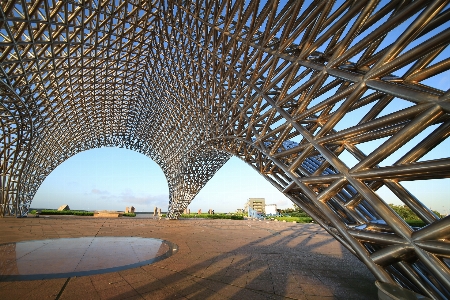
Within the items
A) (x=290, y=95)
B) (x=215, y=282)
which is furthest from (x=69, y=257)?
(x=290, y=95)

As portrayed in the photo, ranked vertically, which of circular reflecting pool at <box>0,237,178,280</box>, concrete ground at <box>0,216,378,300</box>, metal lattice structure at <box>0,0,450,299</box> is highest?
metal lattice structure at <box>0,0,450,299</box>

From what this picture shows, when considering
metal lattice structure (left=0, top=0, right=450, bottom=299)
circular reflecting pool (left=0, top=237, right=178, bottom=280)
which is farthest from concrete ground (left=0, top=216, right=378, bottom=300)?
metal lattice structure (left=0, top=0, right=450, bottom=299)

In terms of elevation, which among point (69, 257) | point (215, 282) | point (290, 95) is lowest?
point (215, 282)

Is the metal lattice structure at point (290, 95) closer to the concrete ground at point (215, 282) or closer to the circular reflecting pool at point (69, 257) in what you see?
the concrete ground at point (215, 282)

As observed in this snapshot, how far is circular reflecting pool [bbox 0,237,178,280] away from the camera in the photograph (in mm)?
7297

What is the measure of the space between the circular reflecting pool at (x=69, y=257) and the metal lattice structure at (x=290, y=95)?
22.0 ft

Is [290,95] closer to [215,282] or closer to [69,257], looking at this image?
[215,282]

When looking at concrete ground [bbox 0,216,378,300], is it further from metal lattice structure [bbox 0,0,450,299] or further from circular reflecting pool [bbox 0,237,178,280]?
metal lattice structure [bbox 0,0,450,299]

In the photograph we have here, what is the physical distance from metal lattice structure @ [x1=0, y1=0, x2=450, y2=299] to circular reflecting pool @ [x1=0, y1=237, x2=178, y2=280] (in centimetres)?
670

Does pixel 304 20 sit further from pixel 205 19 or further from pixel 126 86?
pixel 126 86

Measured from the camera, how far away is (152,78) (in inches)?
1031

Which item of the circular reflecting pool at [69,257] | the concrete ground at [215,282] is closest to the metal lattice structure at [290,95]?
the concrete ground at [215,282]

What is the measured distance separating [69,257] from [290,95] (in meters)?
10.6

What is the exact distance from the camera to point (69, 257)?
9188 millimetres
